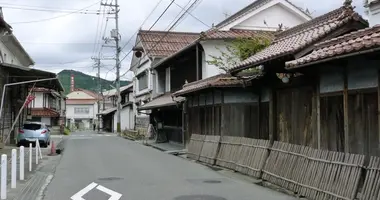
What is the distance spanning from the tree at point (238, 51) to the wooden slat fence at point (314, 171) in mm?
8049

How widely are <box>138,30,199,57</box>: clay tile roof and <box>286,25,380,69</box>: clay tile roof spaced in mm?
31995

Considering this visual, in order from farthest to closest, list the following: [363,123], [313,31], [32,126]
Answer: [32,126], [313,31], [363,123]

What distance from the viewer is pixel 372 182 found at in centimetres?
820

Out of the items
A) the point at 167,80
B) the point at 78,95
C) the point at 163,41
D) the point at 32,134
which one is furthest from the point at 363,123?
the point at 78,95

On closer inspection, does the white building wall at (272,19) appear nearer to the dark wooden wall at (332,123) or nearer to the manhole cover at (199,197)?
the dark wooden wall at (332,123)

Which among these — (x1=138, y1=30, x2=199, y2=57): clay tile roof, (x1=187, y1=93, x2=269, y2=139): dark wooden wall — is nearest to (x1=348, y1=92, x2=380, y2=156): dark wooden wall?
(x1=187, y1=93, x2=269, y2=139): dark wooden wall

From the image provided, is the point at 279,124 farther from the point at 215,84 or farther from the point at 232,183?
the point at 215,84

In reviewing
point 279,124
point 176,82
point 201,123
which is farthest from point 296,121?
point 176,82

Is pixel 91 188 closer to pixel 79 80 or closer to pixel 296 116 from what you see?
pixel 296 116

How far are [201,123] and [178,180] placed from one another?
32.5 feet

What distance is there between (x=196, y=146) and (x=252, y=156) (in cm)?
607

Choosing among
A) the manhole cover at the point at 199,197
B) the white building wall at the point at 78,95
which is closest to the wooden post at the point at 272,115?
the manhole cover at the point at 199,197

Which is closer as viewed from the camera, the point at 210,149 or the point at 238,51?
the point at 210,149

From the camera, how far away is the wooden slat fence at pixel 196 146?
Result: 19172mm
